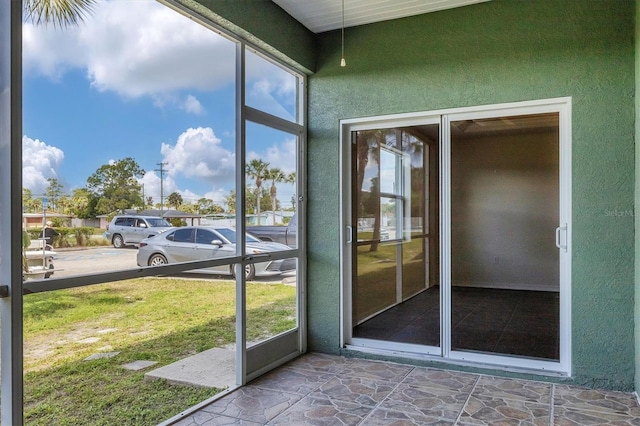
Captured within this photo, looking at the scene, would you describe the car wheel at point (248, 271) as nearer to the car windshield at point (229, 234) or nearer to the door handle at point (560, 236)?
the car windshield at point (229, 234)

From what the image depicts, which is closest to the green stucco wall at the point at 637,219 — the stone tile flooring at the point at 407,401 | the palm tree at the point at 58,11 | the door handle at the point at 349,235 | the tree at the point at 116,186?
the stone tile flooring at the point at 407,401

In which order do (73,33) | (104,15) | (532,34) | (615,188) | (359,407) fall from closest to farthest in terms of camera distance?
1. (73,33)
2. (104,15)
3. (359,407)
4. (615,188)
5. (532,34)

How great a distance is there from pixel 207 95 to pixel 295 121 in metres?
1.17

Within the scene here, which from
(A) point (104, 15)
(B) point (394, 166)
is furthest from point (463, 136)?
(A) point (104, 15)

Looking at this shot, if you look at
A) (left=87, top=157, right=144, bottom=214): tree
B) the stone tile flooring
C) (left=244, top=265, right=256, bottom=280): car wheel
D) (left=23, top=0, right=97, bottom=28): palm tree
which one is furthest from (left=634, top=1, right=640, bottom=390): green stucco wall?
(left=23, top=0, right=97, bottom=28): palm tree

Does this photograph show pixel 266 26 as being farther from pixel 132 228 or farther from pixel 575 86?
pixel 575 86

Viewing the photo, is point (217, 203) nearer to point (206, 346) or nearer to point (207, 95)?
point (207, 95)

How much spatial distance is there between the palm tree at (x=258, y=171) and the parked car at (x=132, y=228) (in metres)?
0.96

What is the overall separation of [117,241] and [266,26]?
6.60 feet

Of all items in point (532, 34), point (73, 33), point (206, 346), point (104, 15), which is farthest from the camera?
point (206, 346)

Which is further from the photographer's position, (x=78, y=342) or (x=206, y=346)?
(x=206, y=346)

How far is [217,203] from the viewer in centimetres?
316

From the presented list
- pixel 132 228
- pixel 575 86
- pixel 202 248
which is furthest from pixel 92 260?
pixel 575 86

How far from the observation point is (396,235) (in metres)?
3.98
